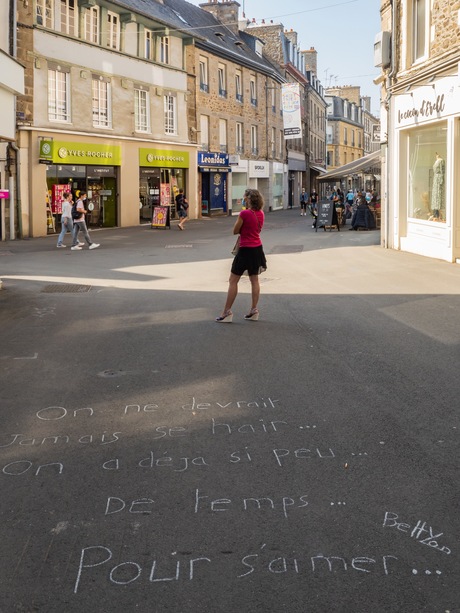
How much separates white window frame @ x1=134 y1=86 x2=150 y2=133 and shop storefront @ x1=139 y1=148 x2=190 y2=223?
1031 mm

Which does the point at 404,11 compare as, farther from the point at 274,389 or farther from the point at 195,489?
the point at 195,489

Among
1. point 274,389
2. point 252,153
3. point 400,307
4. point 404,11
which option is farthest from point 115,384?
point 252,153

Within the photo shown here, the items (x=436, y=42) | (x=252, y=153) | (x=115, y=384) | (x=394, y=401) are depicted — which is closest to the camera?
(x=394, y=401)

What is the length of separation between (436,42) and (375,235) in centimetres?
976

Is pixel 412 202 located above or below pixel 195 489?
above

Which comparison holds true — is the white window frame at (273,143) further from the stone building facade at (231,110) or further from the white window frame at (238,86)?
the white window frame at (238,86)

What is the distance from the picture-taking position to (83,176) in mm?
29562

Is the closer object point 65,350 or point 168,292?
point 65,350

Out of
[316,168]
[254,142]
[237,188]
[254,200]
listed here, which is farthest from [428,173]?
[316,168]

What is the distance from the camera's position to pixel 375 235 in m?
26.2

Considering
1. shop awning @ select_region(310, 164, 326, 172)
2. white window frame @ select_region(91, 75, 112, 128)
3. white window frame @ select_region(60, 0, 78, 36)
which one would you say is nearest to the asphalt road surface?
white window frame @ select_region(60, 0, 78, 36)

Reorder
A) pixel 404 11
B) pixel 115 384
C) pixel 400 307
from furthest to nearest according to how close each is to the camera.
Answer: pixel 404 11 < pixel 400 307 < pixel 115 384

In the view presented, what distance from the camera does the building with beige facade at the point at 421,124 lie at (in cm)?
1642

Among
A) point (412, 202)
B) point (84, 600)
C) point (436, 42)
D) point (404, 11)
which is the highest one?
point (404, 11)
